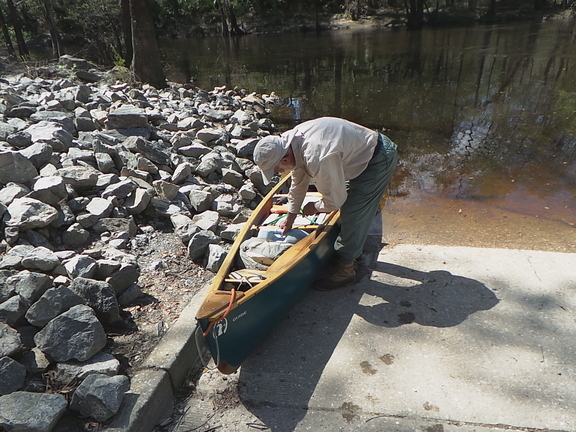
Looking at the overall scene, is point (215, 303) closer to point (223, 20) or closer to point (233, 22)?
point (223, 20)

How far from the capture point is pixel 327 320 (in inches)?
136

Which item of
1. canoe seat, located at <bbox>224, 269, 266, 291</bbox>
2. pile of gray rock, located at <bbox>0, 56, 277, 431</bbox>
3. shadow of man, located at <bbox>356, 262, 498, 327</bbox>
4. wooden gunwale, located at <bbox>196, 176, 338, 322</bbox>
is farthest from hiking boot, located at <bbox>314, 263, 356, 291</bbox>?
pile of gray rock, located at <bbox>0, 56, 277, 431</bbox>

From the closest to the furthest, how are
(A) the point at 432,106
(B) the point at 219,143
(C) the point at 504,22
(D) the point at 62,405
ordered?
(D) the point at 62,405 < (B) the point at 219,143 < (A) the point at 432,106 < (C) the point at 504,22

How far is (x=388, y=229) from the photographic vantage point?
5488mm

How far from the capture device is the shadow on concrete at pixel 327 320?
278cm

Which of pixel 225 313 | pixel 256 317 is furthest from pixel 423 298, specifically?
pixel 225 313

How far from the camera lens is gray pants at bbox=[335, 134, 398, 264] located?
3.57 meters

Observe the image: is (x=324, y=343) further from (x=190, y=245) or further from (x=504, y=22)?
(x=504, y=22)

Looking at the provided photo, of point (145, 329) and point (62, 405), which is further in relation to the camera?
point (145, 329)

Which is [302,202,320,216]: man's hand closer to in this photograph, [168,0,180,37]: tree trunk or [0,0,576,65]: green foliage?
[0,0,576,65]: green foliage

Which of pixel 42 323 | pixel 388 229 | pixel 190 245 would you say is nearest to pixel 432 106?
pixel 388 229

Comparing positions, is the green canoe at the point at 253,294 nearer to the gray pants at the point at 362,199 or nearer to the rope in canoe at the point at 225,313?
the rope in canoe at the point at 225,313

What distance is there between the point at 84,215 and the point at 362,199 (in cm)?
263

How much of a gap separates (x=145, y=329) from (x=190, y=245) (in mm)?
1060
